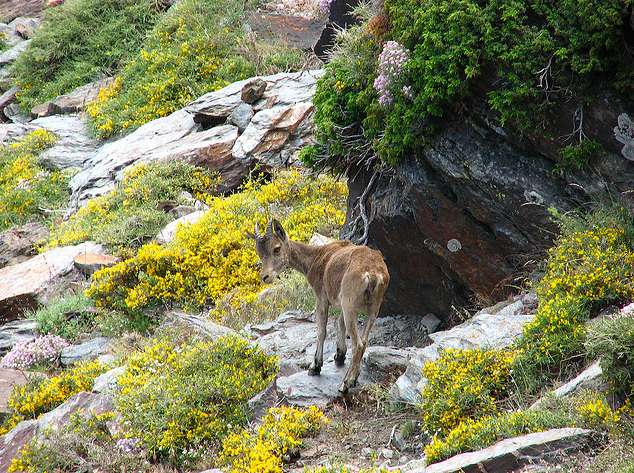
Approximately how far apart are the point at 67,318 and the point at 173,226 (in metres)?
2.88

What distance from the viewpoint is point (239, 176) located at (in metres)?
18.4

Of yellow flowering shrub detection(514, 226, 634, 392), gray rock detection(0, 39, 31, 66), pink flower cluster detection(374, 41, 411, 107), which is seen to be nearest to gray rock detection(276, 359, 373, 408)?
yellow flowering shrub detection(514, 226, 634, 392)

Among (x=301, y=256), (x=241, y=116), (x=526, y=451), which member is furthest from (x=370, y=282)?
(x=241, y=116)

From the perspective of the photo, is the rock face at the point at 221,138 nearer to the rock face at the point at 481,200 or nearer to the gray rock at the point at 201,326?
the gray rock at the point at 201,326

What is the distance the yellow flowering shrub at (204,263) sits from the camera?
14539mm

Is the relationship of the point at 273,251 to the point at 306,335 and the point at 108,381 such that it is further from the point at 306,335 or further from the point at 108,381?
the point at 108,381

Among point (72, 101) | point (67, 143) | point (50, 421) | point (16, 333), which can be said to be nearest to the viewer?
point (50, 421)

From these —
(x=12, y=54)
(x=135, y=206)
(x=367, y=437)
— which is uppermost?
(x=367, y=437)

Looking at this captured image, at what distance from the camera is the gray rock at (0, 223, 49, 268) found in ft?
61.8

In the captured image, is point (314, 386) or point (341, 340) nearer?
point (314, 386)

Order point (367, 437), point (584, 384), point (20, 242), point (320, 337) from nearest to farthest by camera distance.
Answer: point (584, 384), point (367, 437), point (320, 337), point (20, 242)

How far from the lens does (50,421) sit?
10156 millimetres

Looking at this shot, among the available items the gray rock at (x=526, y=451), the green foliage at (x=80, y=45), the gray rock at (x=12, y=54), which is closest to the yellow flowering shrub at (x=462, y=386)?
the gray rock at (x=526, y=451)

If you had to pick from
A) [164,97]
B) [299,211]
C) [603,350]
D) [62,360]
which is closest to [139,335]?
[62,360]
